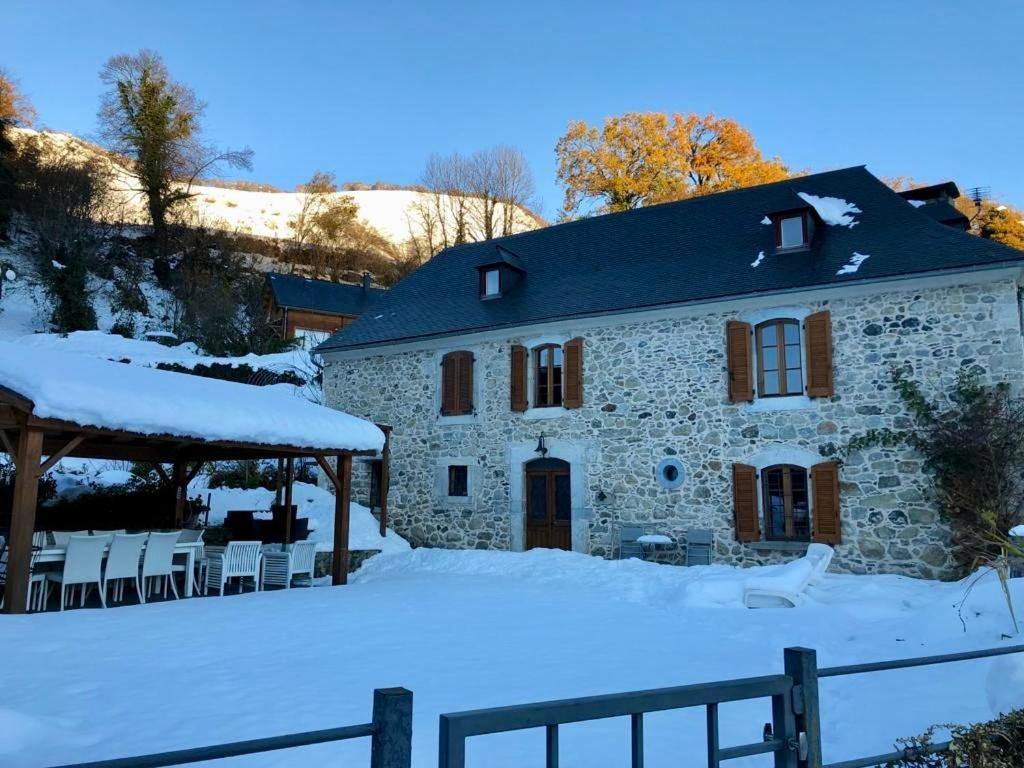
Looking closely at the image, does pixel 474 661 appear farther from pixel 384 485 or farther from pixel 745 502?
pixel 384 485

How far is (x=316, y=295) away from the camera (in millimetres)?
30281

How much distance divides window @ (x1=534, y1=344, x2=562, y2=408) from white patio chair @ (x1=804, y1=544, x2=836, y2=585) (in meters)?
4.97

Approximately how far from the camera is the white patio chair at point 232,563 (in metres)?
9.32

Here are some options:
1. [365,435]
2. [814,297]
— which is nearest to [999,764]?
[365,435]

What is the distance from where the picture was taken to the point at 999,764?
2838 millimetres

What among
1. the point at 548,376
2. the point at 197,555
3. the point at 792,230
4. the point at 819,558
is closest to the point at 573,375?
the point at 548,376

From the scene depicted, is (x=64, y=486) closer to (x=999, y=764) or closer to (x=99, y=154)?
(x=999, y=764)

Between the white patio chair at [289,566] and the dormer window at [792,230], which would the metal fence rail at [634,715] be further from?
the dormer window at [792,230]

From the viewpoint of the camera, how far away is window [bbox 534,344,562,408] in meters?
13.5

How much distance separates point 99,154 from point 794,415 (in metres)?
32.8

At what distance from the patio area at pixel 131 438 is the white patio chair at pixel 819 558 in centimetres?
588

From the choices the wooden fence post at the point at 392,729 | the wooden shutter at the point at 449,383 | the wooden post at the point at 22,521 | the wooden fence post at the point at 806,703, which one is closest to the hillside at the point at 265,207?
the wooden shutter at the point at 449,383

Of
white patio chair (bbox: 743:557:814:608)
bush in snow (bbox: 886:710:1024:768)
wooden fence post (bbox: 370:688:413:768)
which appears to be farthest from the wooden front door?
wooden fence post (bbox: 370:688:413:768)

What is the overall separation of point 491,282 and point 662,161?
10606 mm
